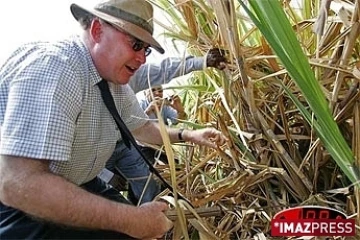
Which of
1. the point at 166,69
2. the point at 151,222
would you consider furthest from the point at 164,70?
the point at 151,222

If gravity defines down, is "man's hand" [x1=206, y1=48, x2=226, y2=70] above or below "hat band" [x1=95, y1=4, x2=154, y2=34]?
below

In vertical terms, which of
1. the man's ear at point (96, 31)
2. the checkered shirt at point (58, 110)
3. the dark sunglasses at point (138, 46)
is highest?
the man's ear at point (96, 31)

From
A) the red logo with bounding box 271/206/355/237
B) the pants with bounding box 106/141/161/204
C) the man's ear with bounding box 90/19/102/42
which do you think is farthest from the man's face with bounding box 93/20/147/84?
the red logo with bounding box 271/206/355/237

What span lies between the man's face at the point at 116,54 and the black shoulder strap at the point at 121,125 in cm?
2

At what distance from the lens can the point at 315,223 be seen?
622mm

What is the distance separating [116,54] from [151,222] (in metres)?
0.25

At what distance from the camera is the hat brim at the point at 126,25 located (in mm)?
721

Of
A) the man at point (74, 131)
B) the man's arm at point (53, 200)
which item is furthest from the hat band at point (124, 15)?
the man's arm at point (53, 200)

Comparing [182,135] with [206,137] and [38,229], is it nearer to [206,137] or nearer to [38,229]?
[206,137]

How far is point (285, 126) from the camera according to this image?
71 cm

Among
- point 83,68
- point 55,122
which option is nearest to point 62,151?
point 55,122

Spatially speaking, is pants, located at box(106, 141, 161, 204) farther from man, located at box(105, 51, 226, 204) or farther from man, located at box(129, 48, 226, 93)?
man, located at box(129, 48, 226, 93)

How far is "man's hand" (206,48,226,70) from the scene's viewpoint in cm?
72

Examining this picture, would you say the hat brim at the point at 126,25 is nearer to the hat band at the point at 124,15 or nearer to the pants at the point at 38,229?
the hat band at the point at 124,15
